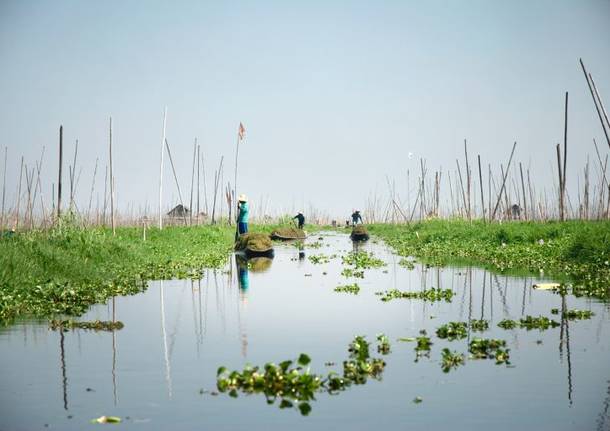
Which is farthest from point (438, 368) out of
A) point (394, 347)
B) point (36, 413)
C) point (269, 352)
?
point (36, 413)

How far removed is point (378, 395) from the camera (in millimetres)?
6453

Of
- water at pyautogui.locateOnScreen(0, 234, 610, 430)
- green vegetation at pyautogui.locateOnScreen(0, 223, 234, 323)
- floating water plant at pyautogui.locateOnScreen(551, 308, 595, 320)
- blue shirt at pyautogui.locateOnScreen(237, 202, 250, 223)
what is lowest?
water at pyautogui.locateOnScreen(0, 234, 610, 430)

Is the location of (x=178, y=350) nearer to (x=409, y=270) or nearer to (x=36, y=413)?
(x=36, y=413)

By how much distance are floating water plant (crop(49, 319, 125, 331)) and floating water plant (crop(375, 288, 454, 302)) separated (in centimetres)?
567

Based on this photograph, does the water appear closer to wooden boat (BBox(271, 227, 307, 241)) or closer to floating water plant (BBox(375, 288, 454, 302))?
floating water plant (BBox(375, 288, 454, 302))

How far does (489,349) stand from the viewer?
848 centimetres

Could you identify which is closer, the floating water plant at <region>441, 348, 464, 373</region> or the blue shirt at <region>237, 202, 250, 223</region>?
the floating water plant at <region>441, 348, 464, 373</region>

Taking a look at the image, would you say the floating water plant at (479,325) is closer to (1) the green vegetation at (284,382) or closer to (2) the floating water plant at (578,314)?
(2) the floating water plant at (578,314)

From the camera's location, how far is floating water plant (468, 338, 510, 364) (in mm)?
7973

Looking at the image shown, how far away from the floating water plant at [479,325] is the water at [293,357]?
258 millimetres

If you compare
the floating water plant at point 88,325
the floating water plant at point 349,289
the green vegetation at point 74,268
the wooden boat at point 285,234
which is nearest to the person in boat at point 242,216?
the green vegetation at point 74,268

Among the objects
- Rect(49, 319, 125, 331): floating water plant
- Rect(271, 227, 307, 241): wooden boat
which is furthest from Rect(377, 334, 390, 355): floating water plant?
Rect(271, 227, 307, 241): wooden boat

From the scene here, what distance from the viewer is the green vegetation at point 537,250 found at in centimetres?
1695

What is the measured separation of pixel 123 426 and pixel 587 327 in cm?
744
